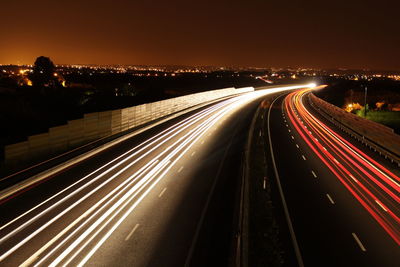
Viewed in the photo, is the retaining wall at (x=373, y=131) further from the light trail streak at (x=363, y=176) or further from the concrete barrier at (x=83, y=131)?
the concrete barrier at (x=83, y=131)

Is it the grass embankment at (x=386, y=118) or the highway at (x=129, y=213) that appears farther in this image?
the grass embankment at (x=386, y=118)

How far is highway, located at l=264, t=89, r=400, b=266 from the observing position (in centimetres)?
1306

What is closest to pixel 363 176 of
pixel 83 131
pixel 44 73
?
pixel 83 131

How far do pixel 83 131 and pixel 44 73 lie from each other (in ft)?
275

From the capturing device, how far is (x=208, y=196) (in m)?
18.0

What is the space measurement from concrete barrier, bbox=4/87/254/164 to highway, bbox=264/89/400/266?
16458mm

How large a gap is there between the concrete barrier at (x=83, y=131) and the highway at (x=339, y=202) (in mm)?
16458

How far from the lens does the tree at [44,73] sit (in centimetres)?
9793

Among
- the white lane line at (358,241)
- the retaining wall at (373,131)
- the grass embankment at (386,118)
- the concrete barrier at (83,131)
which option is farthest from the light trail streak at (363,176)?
the concrete barrier at (83,131)

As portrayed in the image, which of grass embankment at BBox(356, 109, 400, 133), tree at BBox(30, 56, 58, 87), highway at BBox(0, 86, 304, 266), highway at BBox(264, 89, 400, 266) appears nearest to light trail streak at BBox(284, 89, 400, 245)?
highway at BBox(264, 89, 400, 266)

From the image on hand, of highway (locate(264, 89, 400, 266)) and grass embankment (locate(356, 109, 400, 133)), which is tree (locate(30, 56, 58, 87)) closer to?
grass embankment (locate(356, 109, 400, 133))

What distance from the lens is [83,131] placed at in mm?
29359

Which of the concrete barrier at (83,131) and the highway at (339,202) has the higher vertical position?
the concrete barrier at (83,131)

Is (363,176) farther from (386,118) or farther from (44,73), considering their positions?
(44,73)
